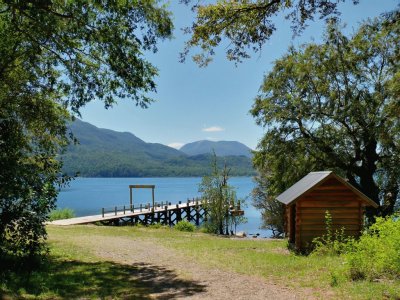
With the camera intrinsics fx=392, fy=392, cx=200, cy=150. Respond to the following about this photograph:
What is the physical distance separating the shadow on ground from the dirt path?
0.03 metres

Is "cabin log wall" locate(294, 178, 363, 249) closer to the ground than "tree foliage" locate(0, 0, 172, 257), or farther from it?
closer to the ground

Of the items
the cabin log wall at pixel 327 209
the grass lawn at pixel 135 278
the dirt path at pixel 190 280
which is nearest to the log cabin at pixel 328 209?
the cabin log wall at pixel 327 209

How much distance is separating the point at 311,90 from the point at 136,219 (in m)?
28.6

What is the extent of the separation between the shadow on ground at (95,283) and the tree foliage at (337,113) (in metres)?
17.9

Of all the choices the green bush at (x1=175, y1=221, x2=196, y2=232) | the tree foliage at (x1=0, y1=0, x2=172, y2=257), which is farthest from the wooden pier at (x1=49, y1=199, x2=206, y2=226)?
the tree foliage at (x1=0, y1=0, x2=172, y2=257)

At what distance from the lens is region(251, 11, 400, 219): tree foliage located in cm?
2527

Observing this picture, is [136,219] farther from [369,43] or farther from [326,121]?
[369,43]

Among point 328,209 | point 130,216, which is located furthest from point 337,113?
point 130,216

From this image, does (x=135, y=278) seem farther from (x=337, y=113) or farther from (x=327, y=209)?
(x=337, y=113)

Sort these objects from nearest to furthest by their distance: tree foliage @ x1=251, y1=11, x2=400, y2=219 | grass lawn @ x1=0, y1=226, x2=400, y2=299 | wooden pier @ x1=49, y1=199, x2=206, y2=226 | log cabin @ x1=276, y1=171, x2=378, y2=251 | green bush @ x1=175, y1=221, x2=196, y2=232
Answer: grass lawn @ x1=0, y1=226, x2=400, y2=299 < log cabin @ x1=276, y1=171, x2=378, y2=251 < tree foliage @ x1=251, y1=11, x2=400, y2=219 < green bush @ x1=175, y1=221, x2=196, y2=232 < wooden pier @ x1=49, y1=199, x2=206, y2=226

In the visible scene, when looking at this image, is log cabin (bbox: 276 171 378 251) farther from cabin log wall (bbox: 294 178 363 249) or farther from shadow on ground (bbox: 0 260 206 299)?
shadow on ground (bbox: 0 260 206 299)

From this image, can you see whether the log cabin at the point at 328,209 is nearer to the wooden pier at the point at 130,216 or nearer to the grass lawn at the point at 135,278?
the grass lawn at the point at 135,278

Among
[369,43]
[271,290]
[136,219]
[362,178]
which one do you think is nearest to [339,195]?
[271,290]

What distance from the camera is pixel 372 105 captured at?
25172 mm
